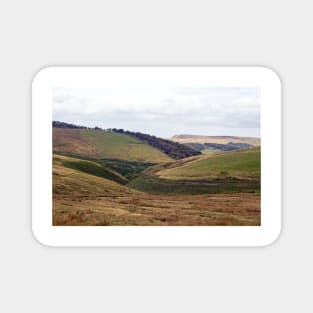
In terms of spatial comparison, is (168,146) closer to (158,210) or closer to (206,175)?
(206,175)

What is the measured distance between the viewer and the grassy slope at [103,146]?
18.1 feet

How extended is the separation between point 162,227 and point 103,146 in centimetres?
69

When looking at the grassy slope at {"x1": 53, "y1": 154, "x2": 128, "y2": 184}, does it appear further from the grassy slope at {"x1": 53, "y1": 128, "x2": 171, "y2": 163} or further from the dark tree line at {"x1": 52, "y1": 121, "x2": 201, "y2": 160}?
the dark tree line at {"x1": 52, "y1": 121, "x2": 201, "y2": 160}

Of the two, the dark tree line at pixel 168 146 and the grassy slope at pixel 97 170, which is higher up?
the dark tree line at pixel 168 146

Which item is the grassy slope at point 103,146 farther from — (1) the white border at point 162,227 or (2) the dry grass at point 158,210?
(2) the dry grass at point 158,210

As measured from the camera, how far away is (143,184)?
221 inches

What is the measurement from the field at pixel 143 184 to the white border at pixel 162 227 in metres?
0.06

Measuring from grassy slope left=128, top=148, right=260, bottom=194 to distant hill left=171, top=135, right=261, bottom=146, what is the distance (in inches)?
2.4

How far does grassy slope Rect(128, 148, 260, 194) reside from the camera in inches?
217

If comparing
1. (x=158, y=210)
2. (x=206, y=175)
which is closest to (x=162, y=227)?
(x=158, y=210)
